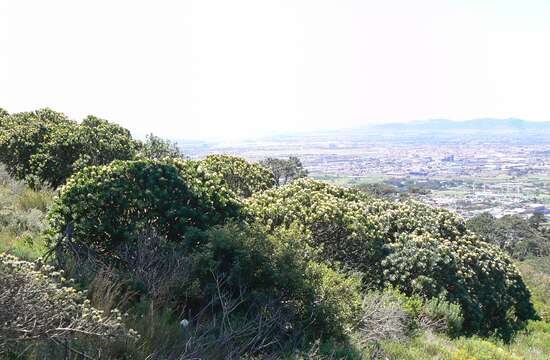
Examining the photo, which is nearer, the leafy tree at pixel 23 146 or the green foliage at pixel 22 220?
the green foliage at pixel 22 220

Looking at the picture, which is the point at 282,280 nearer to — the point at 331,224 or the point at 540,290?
the point at 331,224

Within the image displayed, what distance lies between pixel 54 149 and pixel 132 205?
624 centimetres

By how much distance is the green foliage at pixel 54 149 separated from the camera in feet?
38.2

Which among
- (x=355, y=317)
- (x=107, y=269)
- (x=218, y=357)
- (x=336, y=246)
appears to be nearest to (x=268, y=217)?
(x=336, y=246)

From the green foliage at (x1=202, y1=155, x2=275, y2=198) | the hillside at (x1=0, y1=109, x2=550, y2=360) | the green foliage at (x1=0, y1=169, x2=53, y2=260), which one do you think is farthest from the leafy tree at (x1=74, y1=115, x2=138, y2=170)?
the green foliage at (x1=202, y1=155, x2=275, y2=198)

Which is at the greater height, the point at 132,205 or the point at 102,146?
the point at 102,146

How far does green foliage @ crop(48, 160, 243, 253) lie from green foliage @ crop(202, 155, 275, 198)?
489 cm

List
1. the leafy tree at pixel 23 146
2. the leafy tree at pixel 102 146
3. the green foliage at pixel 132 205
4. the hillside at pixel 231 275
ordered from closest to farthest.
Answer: the hillside at pixel 231 275, the green foliage at pixel 132 205, the leafy tree at pixel 102 146, the leafy tree at pixel 23 146

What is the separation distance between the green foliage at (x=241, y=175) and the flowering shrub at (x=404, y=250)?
2.13m

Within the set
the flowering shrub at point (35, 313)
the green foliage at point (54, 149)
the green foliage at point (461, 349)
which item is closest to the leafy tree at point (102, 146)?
the green foliage at point (54, 149)

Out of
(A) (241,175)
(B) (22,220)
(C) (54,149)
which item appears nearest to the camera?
(B) (22,220)

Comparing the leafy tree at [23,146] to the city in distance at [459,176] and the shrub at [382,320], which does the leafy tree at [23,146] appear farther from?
the city in distance at [459,176]

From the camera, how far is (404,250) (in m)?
8.86

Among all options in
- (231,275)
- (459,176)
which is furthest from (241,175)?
(459,176)
